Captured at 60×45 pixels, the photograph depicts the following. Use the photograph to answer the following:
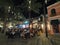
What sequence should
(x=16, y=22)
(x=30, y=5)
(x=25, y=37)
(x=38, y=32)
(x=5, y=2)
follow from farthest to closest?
(x=16, y=22)
(x=30, y=5)
(x=38, y=32)
(x=5, y=2)
(x=25, y=37)

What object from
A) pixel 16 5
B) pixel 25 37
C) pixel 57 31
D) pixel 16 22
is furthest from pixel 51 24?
pixel 16 22

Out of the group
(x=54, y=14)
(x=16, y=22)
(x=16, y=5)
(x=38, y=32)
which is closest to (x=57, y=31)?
(x=54, y=14)

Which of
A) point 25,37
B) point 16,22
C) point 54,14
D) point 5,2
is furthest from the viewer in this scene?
point 16,22

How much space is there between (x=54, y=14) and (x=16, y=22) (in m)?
30.3

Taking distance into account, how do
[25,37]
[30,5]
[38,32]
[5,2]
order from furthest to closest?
1. [30,5]
2. [38,32]
3. [5,2]
4. [25,37]

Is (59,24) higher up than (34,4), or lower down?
lower down

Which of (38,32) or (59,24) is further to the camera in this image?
(59,24)

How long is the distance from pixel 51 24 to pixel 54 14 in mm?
2603

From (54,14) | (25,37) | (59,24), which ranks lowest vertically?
(25,37)

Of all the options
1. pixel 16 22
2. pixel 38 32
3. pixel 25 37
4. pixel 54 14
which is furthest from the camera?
pixel 16 22

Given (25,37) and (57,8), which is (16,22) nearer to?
(57,8)

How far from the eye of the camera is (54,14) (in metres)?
37.2

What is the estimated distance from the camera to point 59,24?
35406 millimetres

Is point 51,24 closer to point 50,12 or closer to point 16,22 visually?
point 50,12
